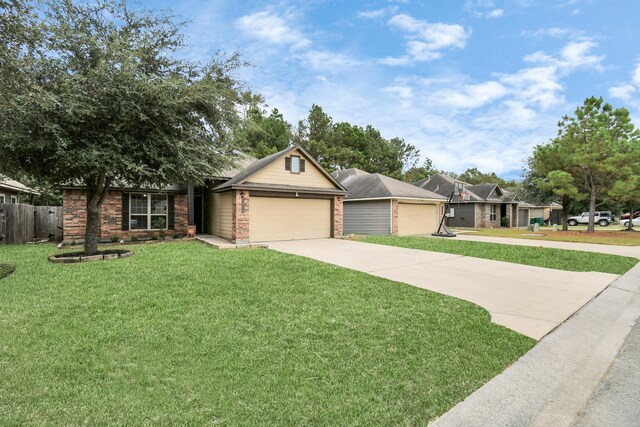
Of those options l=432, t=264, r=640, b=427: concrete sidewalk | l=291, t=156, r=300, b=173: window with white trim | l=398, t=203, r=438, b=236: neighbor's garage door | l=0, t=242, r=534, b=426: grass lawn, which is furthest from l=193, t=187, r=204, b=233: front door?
l=432, t=264, r=640, b=427: concrete sidewalk

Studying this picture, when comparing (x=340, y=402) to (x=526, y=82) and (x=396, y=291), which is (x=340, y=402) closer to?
(x=396, y=291)

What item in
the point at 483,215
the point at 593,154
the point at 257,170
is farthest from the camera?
the point at 483,215

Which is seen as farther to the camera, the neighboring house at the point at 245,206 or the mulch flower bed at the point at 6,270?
the neighboring house at the point at 245,206

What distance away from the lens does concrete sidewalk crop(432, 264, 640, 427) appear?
8.66 ft

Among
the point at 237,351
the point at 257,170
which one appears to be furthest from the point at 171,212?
the point at 237,351

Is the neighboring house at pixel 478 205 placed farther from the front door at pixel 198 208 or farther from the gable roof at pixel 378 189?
the front door at pixel 198 208

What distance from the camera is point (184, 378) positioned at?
3.06m

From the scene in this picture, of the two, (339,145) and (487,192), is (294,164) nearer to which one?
(339,145)

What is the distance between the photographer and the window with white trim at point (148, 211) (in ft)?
46.0

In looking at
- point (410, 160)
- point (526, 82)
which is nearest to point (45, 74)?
point (526, 82)

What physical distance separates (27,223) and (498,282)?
675 inches

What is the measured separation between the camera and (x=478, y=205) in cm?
2955

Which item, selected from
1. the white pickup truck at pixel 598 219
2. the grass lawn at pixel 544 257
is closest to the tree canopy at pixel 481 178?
the white pickup truck at pixel 598 219

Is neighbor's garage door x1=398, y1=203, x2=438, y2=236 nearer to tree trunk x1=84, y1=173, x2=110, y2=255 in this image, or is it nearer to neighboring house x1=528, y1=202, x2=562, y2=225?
tree trunk x1=84, y1=173, x2=110, y2=255
